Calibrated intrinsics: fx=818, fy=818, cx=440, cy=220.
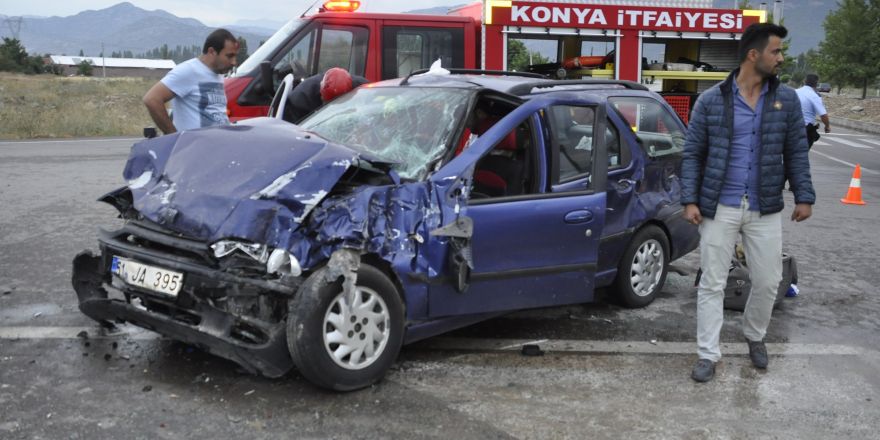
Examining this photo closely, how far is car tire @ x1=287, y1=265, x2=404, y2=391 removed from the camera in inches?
144

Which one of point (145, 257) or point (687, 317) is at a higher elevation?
point (145, 257)

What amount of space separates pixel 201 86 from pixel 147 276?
2414mm

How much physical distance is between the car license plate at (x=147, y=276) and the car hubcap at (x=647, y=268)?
301 centimetres

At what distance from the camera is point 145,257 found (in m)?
3.99

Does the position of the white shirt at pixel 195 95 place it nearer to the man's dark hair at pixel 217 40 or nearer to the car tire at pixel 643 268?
the man's dark hair at pixel 217 40

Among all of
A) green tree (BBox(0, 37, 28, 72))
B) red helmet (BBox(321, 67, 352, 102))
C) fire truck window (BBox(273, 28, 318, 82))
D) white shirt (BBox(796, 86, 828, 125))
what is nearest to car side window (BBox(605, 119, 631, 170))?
red helmet (BBox(321, 67, 352, 102))

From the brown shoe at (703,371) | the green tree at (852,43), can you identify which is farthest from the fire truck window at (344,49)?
the green tree at (852,43)

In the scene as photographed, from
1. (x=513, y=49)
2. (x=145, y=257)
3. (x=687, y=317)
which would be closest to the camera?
(x=145, y=257)

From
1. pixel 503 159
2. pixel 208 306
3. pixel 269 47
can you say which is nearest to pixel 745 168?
pixel 503 159

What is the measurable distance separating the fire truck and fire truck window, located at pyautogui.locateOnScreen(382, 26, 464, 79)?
12mm

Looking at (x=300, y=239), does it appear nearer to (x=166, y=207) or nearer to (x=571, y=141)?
(x=166, y=207)

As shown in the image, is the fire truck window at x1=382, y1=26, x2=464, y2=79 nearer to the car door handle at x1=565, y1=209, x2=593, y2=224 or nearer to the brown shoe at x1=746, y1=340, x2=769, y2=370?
the car door handle at x1=565, y1=209, x2=593, y2=224

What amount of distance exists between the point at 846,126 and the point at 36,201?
31.7 metres

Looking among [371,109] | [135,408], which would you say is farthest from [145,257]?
[371,109]
